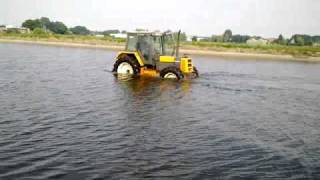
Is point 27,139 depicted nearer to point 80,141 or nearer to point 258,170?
point 80,141

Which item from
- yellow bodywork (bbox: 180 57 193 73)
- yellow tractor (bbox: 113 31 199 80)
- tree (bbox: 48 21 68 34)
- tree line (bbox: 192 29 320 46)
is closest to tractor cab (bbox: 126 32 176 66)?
yellow tractor (bbox: 113 31 199 80)

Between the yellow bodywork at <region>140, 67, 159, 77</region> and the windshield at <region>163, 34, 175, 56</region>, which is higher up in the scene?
the windshield at <region>163, 34, 175, 56</region>

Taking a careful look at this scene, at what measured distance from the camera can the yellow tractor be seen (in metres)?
23.7

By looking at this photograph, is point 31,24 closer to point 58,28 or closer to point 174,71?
point 58,28

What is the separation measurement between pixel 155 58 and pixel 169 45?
107 centimetres

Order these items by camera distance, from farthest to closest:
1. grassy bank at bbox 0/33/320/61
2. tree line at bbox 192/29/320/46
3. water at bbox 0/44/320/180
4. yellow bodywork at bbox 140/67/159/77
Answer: tree line at bbox 192/29/320/46
grassy bank at bbox 0/33/320/61
yellow bodywork at bbox 140/67/159/77
water at bbox 0/44/320/180

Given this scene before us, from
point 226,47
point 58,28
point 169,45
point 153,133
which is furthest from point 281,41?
point 153,133

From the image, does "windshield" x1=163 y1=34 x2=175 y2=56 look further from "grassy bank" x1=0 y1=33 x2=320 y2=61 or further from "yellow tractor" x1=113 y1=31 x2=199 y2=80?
"grassy bank" x1=0 y1=33 x2=320 y2=61

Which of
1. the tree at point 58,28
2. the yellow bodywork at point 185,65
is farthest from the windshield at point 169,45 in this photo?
the tree at point 58,28

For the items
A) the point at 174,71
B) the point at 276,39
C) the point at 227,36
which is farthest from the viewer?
the point at 227,36

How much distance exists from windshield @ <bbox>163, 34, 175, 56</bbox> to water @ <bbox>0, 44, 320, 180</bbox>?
176 inches

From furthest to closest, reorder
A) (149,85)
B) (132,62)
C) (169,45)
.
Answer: (132,62)
(169,45)
(149,85)

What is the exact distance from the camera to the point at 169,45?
2434cm

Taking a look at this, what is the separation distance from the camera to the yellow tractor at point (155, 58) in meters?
23.7
